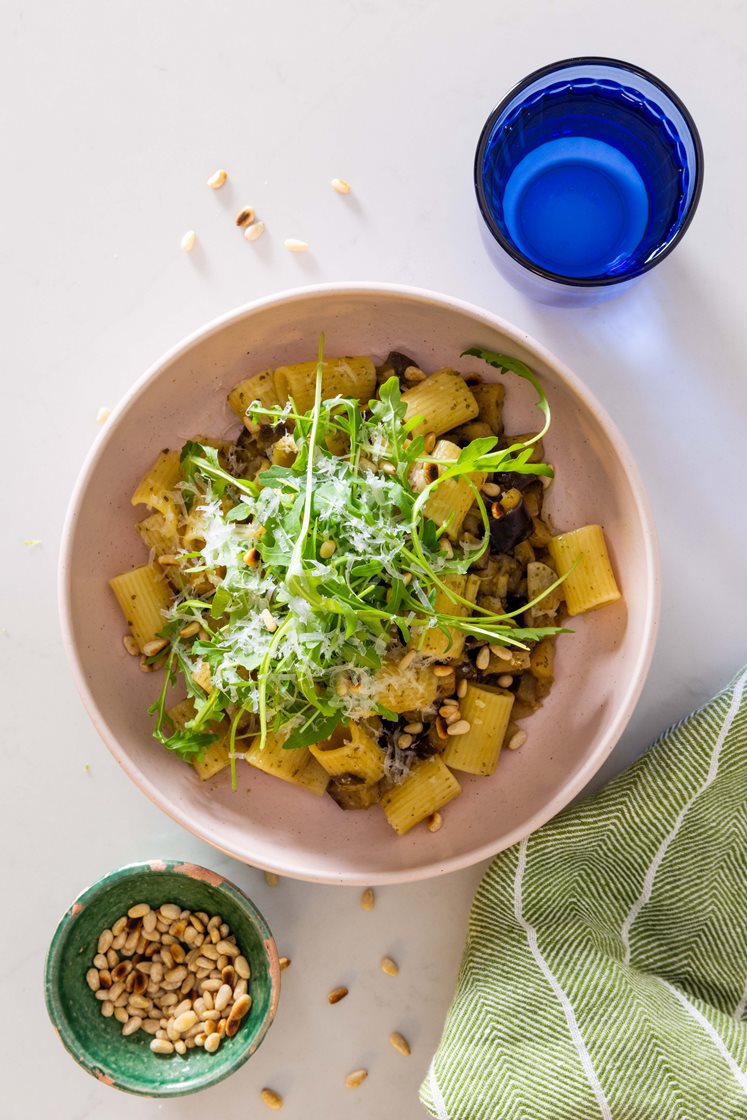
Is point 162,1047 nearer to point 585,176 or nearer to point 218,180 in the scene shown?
point 218,180

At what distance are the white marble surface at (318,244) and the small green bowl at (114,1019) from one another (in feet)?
0.31

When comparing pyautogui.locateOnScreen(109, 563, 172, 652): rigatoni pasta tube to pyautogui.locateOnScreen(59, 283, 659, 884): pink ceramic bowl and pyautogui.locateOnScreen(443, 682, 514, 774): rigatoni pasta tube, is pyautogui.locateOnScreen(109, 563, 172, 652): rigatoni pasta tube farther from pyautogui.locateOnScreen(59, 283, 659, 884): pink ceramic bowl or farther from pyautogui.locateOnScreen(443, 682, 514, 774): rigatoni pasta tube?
pyautogui.locateOnScreen(443, 682, 514, 774): rigatoni pasta tube

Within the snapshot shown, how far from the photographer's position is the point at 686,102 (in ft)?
6.50

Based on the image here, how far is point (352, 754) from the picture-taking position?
1.84m

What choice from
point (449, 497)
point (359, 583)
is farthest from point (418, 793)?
point (449, 497)

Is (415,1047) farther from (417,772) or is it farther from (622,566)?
(622,566)

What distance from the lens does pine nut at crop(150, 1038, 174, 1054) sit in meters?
2.01

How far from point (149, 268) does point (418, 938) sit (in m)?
1.55

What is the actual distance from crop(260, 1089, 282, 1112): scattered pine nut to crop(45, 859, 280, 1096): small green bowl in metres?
0.21

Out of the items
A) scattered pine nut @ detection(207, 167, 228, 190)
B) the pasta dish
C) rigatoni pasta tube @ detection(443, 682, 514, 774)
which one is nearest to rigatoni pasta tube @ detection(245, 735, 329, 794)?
the pasta dish

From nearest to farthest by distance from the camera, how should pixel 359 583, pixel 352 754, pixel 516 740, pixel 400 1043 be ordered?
pixel 359 583, pixel 352 754, pixel 516 740, pixel 400 1043

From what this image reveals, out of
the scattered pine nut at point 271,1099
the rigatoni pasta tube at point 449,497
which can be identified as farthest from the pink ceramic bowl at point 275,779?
the scattered pine nut at point 271,1099

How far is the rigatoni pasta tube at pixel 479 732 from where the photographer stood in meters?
1.90

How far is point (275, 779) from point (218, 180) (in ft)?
4.12
